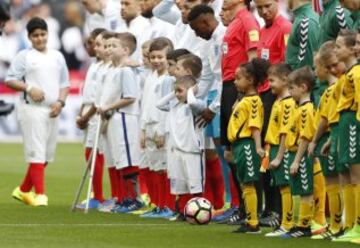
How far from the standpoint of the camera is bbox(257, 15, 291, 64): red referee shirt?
14906 mm

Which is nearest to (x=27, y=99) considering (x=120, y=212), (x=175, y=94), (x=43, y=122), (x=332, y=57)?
(x=43, y=122)

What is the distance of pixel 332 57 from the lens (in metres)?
13.0

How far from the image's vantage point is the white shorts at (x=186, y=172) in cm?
1534

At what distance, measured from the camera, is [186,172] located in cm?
1538

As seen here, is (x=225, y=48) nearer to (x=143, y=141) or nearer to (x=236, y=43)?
(x=236, y=43)

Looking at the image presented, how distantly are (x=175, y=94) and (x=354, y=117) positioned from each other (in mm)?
3238

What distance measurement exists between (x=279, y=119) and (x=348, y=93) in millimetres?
1163

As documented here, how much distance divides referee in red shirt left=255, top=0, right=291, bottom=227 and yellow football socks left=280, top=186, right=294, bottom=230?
3.30 feet

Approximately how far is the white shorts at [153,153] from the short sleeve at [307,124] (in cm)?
328

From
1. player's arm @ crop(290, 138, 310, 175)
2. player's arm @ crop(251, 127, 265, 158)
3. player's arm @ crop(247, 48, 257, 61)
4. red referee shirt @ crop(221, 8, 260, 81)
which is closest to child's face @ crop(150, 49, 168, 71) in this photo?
red referee shirt @ crop(221, 8, 260, 81)

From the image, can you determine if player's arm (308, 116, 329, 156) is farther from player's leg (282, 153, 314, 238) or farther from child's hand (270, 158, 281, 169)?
child's hand (270, 158, 281, 169)

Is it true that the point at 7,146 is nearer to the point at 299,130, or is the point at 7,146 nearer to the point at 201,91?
the point at 201,91

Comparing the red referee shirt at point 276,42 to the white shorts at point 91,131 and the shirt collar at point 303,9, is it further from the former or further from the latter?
the white shorts at point 91,131

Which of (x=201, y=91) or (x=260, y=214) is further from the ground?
(x=201, y=91)
